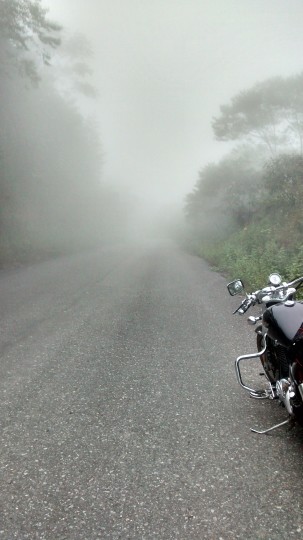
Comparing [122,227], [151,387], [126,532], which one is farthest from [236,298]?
[122,227]

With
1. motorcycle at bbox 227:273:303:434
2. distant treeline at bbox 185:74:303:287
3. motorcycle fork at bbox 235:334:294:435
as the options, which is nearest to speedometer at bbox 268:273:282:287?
motorcycle at bbox 227:273:303:434

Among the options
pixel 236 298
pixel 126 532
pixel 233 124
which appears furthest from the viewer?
pixel 233 124

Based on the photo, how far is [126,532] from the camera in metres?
2.11

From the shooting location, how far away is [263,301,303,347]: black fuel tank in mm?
2682

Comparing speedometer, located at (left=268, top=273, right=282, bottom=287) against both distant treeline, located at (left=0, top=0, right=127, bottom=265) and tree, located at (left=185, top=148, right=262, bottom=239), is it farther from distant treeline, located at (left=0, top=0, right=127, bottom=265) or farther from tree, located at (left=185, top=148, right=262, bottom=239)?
tree, located at (left=185, top=148, right=262, bottom=239)

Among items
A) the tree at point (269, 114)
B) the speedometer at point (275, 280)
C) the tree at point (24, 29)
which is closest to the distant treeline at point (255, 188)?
the tree at point (269, 114)

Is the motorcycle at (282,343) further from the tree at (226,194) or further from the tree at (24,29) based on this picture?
the tree at (226,194)

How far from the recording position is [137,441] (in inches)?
117

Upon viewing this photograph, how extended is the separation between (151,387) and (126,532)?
1863 mm

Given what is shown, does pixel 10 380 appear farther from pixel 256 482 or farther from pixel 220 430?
pixel 256 482

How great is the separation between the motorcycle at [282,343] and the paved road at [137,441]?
374mm

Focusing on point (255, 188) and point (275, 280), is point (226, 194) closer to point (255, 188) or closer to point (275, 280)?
point (255, 188)

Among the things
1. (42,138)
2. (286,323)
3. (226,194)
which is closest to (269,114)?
(226,194)

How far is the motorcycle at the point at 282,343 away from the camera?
262cm
